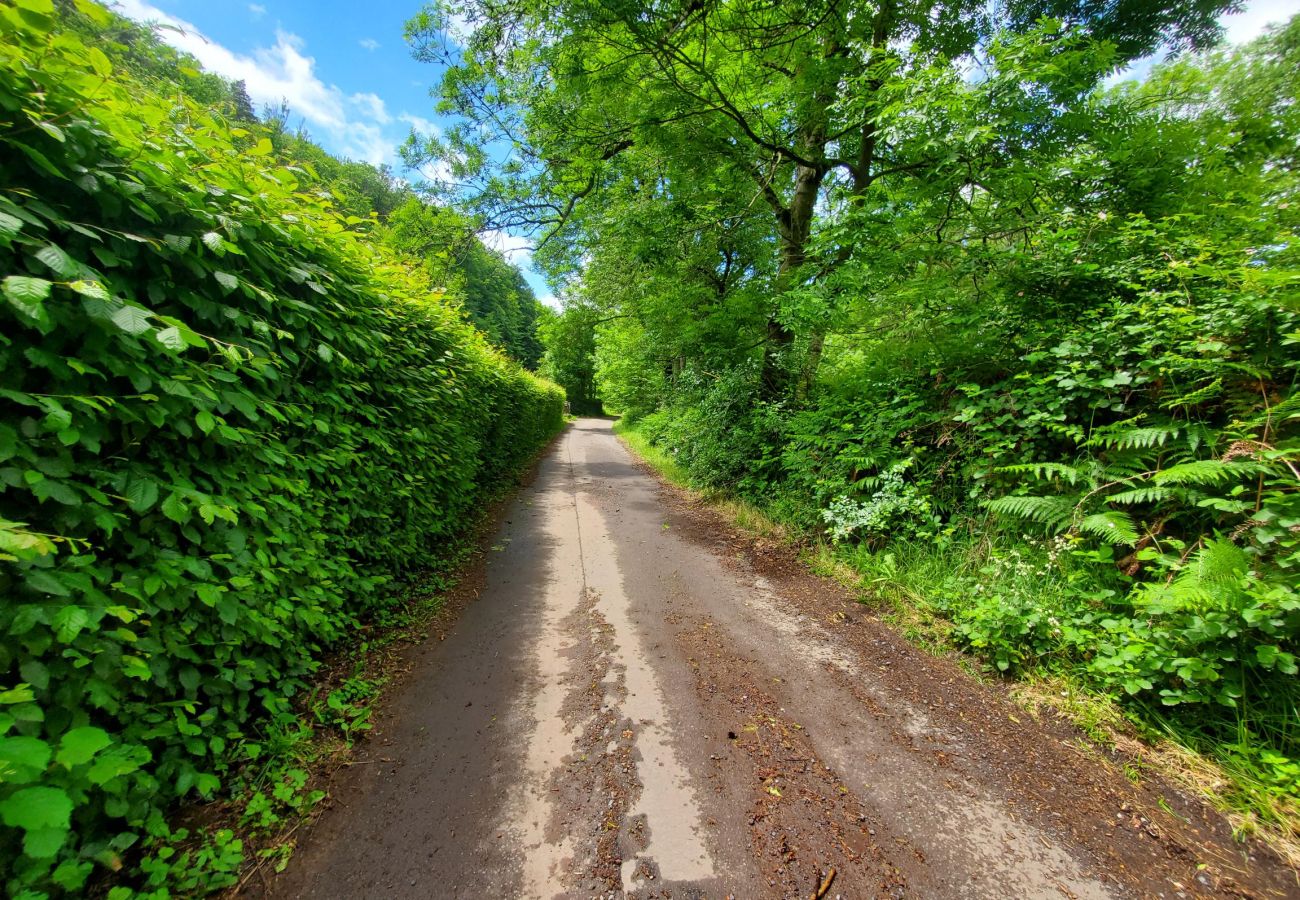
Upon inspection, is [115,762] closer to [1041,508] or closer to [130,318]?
[130,318]

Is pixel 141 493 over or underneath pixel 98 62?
underneath

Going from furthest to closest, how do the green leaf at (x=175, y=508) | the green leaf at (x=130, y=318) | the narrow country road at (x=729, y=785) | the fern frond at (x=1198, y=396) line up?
1. the fern frond at (x=1198, y=396)
2. the narrow country road at (x=729, y=785)
3. the green leaf at (x=175, y=508)
4. the green leaf at (x=130, y=318)

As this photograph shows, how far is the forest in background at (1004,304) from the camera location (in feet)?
7.65

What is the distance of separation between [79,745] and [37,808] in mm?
164

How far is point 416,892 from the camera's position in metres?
1.62

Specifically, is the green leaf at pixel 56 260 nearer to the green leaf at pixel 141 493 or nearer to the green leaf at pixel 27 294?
the green leaf at pixel 27 294

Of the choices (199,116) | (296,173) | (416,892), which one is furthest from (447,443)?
(416,892)

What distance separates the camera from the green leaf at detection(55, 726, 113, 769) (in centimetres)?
116

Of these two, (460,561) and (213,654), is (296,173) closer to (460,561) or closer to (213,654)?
(213,654)

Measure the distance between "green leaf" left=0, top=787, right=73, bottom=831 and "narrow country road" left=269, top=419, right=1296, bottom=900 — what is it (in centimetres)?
88

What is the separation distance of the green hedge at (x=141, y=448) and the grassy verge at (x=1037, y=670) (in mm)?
4091

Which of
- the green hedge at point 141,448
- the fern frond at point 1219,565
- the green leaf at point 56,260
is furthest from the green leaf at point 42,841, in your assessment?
the fern frond at point 1219,565

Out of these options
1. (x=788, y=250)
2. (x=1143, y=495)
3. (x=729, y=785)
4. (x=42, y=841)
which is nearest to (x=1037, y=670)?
(x=1143, y=495)

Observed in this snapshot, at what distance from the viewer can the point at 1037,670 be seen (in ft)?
8.87
